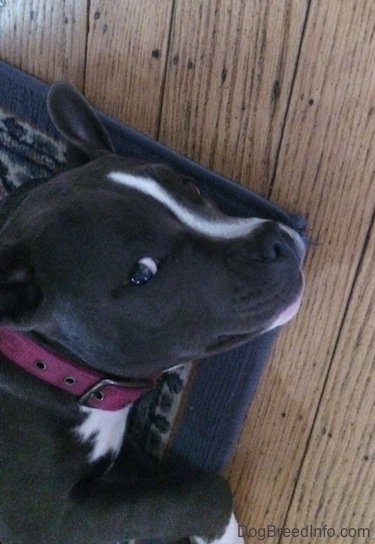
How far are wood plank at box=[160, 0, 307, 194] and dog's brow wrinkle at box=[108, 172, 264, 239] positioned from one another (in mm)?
263

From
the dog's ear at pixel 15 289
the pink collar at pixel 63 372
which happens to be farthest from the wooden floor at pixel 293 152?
the dog's ear at pixel 15 289

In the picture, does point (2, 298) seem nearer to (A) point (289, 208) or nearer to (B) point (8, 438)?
(B) point (8, 438)

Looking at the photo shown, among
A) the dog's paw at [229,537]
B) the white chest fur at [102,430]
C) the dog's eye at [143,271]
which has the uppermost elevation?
the dog's eye at [143,271]

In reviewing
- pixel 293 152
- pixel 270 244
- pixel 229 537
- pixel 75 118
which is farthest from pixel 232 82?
pixel 229 537

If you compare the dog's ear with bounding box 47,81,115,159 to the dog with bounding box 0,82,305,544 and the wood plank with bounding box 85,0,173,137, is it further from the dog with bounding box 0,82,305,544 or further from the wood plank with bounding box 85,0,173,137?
the wood plank with bounding box 85,0,173,137

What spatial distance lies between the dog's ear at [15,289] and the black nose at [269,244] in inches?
13.9

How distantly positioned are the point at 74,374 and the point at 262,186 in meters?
0.51

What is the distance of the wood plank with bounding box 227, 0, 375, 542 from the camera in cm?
123

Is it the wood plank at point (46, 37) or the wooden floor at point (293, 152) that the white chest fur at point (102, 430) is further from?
the wood plank at point (46, 37)

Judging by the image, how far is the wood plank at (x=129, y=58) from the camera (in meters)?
1.46

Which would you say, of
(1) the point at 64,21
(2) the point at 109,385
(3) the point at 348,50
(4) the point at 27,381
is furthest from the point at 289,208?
(1) the point at 64,21

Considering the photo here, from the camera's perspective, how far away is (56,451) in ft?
4.20

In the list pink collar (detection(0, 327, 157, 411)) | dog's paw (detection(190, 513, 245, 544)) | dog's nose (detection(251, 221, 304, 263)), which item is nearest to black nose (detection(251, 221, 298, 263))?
dog's nose (detection(251, 221, 304, 263))

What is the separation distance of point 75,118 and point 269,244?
465 mm
